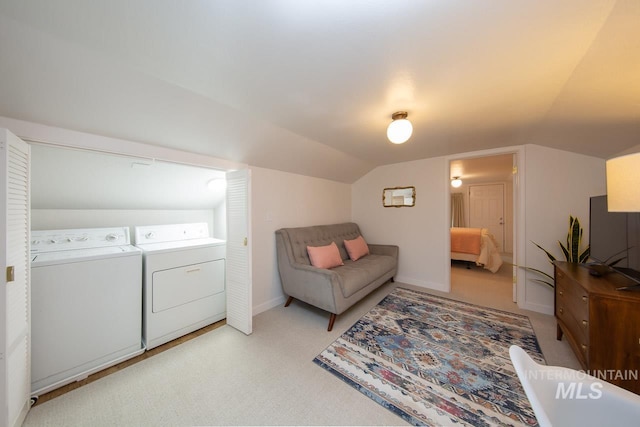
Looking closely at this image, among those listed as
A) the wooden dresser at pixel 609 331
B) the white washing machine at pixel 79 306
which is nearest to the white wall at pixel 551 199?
the wooden dresser at pixel 609 331

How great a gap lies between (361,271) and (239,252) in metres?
1.43

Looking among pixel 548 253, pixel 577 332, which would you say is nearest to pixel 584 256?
pixel 548 253

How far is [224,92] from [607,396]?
7.56 ft

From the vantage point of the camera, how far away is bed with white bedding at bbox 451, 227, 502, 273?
4156 mm

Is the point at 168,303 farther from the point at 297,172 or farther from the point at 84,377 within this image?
the point at 297,172

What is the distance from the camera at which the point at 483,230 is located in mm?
4570

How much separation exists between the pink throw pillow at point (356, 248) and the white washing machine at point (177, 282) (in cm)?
179

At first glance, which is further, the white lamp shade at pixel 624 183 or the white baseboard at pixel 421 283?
the white baseboard at pixel 421 283

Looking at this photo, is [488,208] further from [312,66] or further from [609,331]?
[312,66]

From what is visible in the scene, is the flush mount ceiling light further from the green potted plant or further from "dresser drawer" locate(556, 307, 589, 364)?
the green potted plant

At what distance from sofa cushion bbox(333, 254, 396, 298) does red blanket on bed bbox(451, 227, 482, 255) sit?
2065 millimetres

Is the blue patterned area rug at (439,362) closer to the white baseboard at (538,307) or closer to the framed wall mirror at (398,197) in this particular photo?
the white baseboard at (538,307)

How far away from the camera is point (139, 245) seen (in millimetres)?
2193

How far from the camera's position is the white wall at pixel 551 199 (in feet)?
7.77
